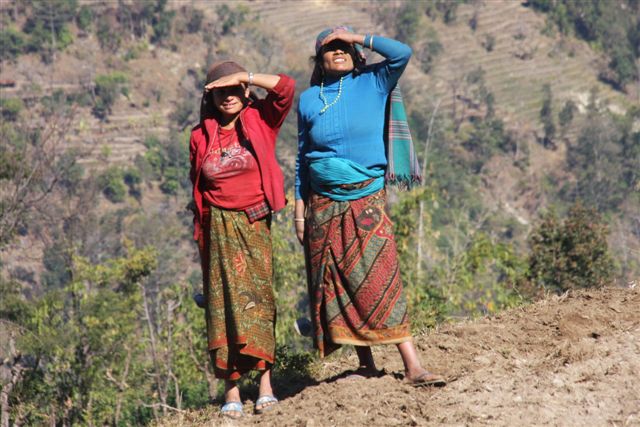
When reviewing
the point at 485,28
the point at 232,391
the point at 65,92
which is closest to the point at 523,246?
the point at 65,92

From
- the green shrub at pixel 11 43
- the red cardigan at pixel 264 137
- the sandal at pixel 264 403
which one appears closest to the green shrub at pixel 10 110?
the green shrub at pixel 11 43

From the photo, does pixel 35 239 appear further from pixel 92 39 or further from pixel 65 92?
pixel 92 39

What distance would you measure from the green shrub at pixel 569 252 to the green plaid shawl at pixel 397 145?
1067cm

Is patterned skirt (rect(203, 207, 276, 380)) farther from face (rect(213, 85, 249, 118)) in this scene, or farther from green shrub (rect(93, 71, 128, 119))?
green shrub (rect(93, 71, 128, 119))

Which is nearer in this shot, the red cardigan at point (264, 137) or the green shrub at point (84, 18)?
the red cardigan at point (264, 137)

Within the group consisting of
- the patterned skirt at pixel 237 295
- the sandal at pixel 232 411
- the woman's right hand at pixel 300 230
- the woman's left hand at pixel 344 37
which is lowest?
the sandal at pixel 232 411

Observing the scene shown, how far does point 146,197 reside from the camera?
192 ft

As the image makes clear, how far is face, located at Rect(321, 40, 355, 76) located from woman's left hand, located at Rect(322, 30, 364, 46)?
4 cm

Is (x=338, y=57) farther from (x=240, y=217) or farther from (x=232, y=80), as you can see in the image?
(x=240, y=217)

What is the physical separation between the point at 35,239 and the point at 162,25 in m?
34.6

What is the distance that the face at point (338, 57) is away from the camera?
4.16m

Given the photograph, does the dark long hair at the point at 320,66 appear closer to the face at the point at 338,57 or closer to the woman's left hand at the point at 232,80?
the face at the point at 338,57

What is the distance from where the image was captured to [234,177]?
13.9 ft

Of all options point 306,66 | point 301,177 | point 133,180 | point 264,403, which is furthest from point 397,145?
point 306,66
